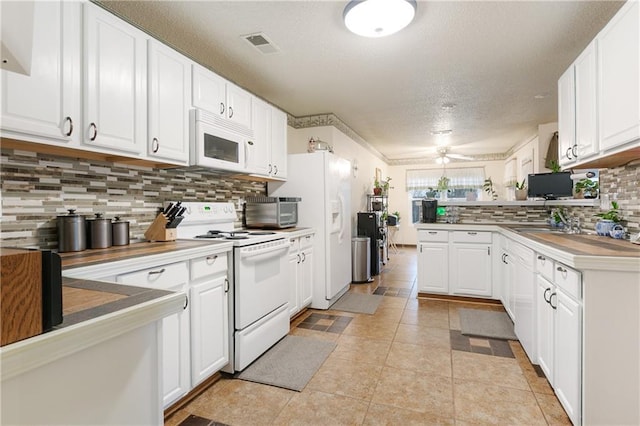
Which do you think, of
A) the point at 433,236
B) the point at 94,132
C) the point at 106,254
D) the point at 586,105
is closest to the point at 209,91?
the point at 94,132

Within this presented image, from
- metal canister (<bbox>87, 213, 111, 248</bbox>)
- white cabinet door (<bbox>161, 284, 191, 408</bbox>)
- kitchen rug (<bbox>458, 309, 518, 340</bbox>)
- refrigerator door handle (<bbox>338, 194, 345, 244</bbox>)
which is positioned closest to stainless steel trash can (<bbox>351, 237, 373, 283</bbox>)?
refrigerator door handle (<bbox>338, 194, 345, 244</bbox>)

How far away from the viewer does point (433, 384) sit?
86.2 inches

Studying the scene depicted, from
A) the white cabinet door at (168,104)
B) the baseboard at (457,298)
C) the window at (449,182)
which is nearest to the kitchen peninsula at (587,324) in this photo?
the baseboard at (457,298)

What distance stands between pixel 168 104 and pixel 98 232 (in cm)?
93

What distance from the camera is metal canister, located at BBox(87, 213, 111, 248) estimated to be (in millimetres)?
1932

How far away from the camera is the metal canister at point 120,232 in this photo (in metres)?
2.07

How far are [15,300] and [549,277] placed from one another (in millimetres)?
2477

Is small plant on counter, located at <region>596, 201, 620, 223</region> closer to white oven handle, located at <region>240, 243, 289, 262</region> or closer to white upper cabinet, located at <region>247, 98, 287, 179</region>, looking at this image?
white oven handle, located at <region>240, 243, 289, 262</region>

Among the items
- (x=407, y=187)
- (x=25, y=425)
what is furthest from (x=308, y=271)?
(x=407, y=187)

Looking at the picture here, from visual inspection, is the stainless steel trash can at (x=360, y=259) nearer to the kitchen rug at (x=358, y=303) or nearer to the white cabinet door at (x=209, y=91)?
the kitchen rug at (x=358, y=303)

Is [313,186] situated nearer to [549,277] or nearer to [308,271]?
[308,271]

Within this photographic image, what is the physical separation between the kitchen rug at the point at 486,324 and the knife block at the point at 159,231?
2.69 meters

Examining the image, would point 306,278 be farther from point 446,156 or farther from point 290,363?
point 446,156

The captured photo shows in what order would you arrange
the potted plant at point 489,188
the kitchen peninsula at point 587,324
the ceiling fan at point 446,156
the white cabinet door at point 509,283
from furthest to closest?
the potted plant at point 489,188, the ceiling fan at point 446,156, the white cabinet door at point 509,283, the kitchen peninsula at point 587,324
